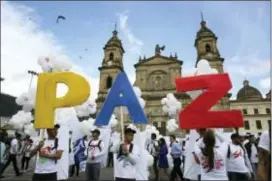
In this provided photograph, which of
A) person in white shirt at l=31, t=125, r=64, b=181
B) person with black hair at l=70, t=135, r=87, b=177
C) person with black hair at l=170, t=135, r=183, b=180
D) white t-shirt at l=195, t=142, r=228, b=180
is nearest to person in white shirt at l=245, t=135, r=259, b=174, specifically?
person with black hair at l=170, t=135, r=183, b=180

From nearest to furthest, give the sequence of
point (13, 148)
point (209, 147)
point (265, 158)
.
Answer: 1. point (265, 158)
2. point (209, 147)
3. point (13, 148)

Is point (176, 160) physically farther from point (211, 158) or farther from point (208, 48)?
point (208, 48)

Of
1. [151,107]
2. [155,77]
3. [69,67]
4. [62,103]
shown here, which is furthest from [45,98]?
[155,77]

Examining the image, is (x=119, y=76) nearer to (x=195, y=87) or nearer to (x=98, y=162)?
(x=195, y=87)

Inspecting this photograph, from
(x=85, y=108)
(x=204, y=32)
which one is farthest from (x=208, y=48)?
(x=85, y=108)

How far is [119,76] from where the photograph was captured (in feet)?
15.9

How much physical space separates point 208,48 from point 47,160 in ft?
116

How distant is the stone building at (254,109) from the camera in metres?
41.7

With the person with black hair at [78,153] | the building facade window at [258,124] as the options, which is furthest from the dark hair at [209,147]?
the building facade window at [258,124]

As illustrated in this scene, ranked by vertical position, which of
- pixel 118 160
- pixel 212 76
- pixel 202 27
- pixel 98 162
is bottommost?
pixel 98 162

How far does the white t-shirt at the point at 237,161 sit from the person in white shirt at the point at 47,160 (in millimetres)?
3477

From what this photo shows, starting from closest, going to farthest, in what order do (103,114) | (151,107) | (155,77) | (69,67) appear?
(103,114)
(69,67)
(151,107)
(155,77)

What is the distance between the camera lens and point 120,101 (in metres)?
4.80

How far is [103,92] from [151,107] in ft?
25.9
